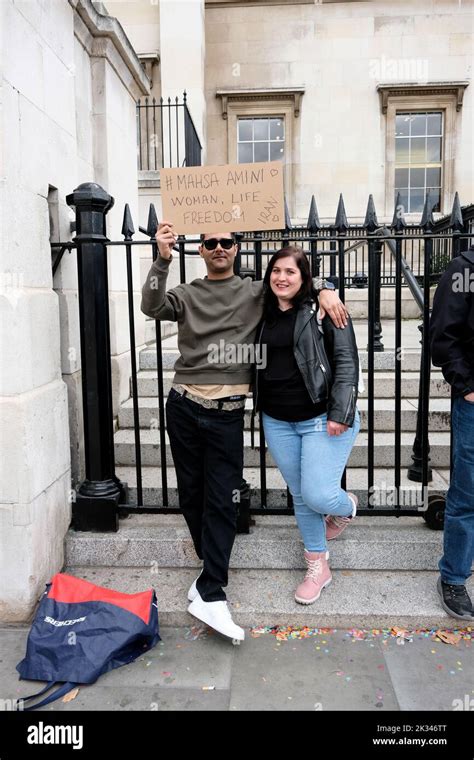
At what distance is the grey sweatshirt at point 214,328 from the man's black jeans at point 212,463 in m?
0.17

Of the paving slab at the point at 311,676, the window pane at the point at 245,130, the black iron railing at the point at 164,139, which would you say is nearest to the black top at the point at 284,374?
the paving slab at the point at 311,676

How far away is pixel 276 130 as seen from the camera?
14.4 m

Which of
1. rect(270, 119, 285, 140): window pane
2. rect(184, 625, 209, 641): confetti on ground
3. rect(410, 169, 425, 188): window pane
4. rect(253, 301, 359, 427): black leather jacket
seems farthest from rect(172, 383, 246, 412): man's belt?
rect(410, 169, 425, 188): window pane

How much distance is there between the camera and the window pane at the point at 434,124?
14391 mm

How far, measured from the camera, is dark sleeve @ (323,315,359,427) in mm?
2754

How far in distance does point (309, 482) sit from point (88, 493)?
56.3 inches

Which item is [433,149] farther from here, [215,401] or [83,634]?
[83,634]

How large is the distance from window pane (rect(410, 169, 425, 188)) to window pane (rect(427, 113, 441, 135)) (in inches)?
37.8

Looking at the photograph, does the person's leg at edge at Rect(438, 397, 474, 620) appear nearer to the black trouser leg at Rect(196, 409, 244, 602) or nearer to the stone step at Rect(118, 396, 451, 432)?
the black trouser leg at Rect(196, 409, 244, 602)

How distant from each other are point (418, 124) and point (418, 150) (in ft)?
2.04

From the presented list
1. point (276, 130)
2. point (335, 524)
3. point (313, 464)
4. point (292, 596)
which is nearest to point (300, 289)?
point (313, 464)

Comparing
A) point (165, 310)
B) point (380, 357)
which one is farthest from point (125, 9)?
point (165, 310)

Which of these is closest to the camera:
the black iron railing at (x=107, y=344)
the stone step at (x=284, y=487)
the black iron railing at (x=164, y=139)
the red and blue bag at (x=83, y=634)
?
the red and blue bag at (x=83, y=634)

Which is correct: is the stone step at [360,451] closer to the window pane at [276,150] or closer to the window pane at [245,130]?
the window pane at [276,150]
